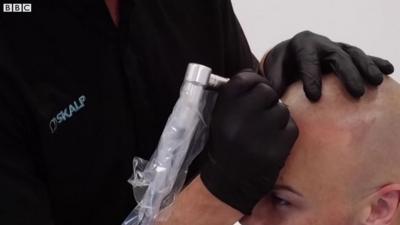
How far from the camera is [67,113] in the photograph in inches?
36.5

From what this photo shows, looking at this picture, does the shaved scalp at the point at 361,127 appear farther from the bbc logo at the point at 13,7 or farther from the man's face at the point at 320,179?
the bbc logo at the point at 13,7

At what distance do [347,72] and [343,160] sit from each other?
135mm

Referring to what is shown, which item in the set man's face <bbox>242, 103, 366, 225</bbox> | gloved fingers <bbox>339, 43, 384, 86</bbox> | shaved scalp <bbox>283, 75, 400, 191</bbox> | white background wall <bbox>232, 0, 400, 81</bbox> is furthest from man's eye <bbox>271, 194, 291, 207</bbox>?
white background wall <bbox>232, 0, 400, 81</bbox>

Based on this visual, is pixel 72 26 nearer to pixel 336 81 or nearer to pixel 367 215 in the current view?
pixel 336 81

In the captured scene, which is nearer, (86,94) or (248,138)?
(248,138)

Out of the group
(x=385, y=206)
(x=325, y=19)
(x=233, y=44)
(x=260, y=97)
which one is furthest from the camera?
(x=325, y=19)

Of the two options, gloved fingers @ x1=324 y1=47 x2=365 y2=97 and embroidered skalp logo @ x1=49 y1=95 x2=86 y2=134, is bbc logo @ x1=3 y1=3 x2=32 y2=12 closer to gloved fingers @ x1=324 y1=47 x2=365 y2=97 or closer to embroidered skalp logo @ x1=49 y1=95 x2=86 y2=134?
embroidered skalp logo @ x1=49 y1=95 x2=86 y2=134

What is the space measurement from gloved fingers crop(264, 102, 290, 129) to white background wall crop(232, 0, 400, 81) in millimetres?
1170

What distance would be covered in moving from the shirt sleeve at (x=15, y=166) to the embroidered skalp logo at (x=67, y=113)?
4 cm

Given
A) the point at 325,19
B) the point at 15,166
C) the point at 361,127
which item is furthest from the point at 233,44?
the point at 325,19

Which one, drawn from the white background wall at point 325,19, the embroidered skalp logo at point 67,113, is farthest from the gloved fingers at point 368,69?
the white background wall at point 325,19

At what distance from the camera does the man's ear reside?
858 millimetres

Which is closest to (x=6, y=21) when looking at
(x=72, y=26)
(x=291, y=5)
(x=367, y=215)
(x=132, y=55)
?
(x=72, y=26)

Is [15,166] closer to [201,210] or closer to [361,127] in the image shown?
[201,210]
